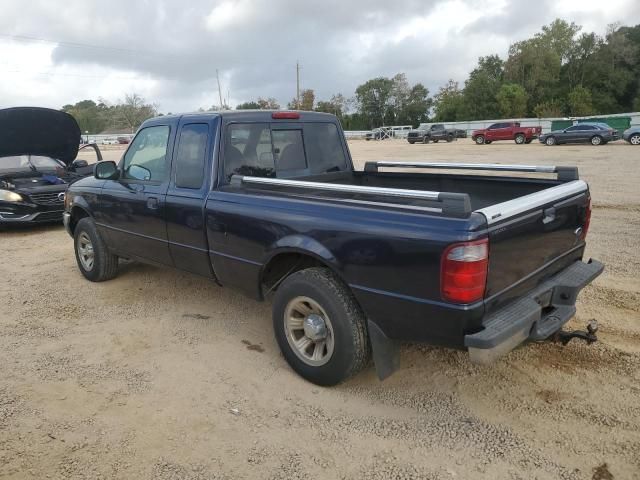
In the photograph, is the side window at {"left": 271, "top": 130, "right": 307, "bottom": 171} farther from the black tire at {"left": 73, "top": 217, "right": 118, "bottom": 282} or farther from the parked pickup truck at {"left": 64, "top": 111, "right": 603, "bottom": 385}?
the black tire at {"left": 73, "top": 217, "right": 118, "bottom": 282}

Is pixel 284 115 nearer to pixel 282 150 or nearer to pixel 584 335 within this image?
pixel 282 150

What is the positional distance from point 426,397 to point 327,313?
0.91 m

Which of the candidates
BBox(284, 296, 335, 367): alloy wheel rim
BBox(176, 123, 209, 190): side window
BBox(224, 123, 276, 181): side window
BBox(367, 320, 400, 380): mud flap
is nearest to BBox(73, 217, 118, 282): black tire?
BBox(176, 123, 209, 190): side window

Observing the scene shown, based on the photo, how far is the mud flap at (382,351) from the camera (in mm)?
2949

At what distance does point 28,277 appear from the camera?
6105mm

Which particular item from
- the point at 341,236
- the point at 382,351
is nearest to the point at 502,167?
the point at 341,236

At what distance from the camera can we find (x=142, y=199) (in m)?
4.46

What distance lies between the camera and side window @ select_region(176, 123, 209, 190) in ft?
13.0

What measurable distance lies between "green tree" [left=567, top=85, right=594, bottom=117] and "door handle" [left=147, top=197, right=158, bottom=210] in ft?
228

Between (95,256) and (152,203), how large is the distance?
1.63 metres

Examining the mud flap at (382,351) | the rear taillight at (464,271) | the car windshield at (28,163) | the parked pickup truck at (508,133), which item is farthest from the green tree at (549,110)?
the rear taillight at (464,271)

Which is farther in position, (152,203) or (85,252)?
(85,252)

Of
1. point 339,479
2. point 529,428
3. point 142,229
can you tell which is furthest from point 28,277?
point 529,428

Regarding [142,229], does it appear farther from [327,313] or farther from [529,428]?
[529,428]
